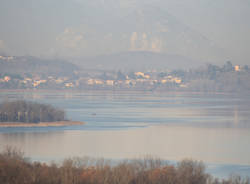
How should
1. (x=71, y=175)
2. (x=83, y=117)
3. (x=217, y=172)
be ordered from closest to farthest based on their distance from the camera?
(x=71, y=175), (x=217, y=172), (x=83, y=117)

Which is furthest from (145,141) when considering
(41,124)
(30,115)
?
(30,115)

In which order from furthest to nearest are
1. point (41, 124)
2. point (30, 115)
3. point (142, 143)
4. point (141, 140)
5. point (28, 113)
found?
point (28, 113), point (30, 115), point (41, 124), point (141, 140), point (142, 143)

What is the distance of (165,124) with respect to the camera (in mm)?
39688

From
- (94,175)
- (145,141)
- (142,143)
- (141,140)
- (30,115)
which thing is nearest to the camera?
(94,175)

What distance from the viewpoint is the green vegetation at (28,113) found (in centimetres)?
3644

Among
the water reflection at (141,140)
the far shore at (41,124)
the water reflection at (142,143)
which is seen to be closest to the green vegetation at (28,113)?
the far shore at (41,124)

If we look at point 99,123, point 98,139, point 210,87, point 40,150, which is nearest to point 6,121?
point 99,123

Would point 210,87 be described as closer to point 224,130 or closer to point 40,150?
point 224,130

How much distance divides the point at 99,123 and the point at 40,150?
15.0 meters

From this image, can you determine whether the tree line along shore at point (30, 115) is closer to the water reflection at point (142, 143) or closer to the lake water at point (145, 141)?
the lake water at point (145, 141)

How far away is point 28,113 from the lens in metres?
37.3

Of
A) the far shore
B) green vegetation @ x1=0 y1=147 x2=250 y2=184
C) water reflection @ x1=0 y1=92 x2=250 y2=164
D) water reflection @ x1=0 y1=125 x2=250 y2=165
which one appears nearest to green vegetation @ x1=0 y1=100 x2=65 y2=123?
the far shore

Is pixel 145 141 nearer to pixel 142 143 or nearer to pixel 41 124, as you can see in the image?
pixel 142 143

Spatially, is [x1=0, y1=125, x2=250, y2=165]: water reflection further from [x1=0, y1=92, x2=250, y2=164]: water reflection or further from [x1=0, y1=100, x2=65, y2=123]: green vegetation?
[x1=0, y1=100, x2=65, y2=123]: green vegetation
